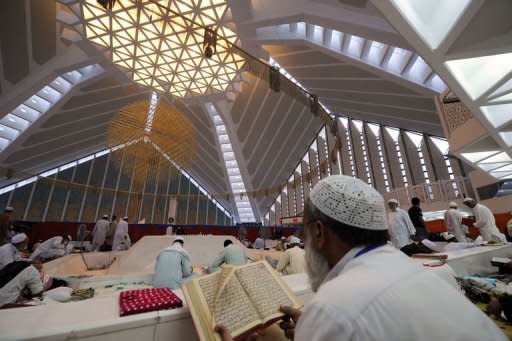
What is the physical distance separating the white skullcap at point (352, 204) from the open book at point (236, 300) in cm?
49

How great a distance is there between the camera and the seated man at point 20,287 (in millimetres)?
2294

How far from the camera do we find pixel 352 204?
0.83 m

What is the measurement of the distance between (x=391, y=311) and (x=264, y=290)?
64cm

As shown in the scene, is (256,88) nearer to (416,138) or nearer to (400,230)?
(416,138)

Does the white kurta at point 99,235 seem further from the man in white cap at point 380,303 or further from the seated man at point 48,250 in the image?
Answer: the man in white cap at point 380,303

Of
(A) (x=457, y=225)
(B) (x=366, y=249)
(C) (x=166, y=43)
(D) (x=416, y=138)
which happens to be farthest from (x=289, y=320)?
(D) (x=416, y=138)

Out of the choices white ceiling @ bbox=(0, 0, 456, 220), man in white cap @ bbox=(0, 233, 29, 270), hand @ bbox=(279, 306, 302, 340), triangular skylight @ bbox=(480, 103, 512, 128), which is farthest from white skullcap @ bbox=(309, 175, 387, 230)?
white ceiling @ bbox=(0, 0, 456, 220)

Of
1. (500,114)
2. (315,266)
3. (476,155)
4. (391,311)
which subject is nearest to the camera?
(391,311)

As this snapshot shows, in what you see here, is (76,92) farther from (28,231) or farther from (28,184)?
(28,184)

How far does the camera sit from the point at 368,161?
1459 cm

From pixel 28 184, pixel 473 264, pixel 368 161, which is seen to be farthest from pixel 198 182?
pixel 473 264

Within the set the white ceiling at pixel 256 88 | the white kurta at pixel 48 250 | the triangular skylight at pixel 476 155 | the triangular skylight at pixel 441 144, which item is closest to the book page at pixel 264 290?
the white ceiling at pixel 256 88

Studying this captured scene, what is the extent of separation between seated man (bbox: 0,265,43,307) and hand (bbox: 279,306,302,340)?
2.89 metres

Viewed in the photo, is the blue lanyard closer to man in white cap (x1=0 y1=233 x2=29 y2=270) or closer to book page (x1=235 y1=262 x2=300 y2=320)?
book page (x1=235 y1=262 x2=300 y2=320)
